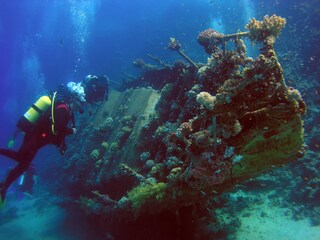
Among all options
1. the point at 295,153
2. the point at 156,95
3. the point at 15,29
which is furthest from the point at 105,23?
the point at 295,153

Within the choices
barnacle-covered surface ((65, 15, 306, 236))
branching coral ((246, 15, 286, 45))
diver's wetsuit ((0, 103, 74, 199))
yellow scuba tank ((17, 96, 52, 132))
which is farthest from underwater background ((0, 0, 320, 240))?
branching coral ((246, 15, 286, 45))

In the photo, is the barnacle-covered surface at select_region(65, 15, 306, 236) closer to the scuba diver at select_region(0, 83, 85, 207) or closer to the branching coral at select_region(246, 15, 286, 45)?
A: the branching coral at select_region(246, 15, 286, 45)

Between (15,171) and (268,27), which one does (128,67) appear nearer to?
(15,171)

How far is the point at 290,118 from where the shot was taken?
4410 millimetres

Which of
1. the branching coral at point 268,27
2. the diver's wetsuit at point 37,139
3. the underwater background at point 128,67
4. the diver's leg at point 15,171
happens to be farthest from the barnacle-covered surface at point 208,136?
the diver's leg at point 15,171

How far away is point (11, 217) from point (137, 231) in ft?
40.1

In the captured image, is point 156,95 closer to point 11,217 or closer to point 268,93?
point 268,93

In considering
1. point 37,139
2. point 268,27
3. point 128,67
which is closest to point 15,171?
point 37,139

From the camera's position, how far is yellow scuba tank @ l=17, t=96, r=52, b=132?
23.6 ft

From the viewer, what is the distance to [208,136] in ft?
16.0

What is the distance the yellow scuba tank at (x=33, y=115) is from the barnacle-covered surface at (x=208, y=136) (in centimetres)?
280

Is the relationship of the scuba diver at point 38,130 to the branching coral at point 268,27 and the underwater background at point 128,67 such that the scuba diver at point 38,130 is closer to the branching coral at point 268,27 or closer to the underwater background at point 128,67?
the underwater background at point 128,67

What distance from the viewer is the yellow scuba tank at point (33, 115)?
23.6 feet

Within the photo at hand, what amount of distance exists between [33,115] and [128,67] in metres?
29.8
